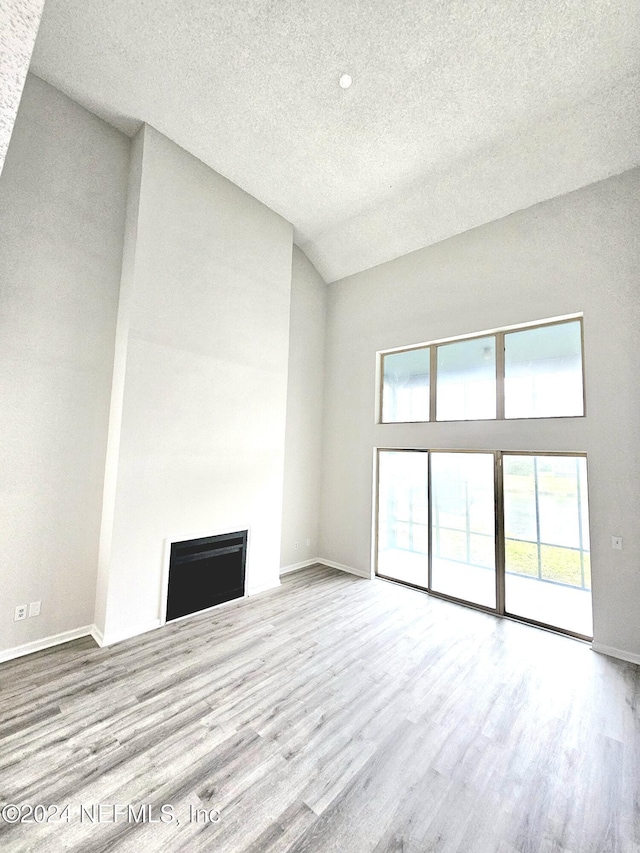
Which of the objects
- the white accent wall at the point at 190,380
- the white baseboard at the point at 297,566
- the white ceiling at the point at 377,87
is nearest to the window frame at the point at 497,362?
the white ceiling at the point at 377,87

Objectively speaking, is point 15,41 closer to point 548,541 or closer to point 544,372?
point 544,372

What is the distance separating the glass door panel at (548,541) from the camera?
3582mm

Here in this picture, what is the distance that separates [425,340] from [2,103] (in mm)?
4412

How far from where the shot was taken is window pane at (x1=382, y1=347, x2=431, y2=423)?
4926 millimetres

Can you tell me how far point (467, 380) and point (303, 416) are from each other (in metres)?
2.49

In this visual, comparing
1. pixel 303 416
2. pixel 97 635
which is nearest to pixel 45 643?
pixel 97 635

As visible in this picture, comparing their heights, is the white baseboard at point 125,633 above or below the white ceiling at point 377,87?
below

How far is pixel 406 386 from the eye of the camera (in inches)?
202

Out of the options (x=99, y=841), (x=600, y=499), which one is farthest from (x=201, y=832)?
(x=600, y=499)

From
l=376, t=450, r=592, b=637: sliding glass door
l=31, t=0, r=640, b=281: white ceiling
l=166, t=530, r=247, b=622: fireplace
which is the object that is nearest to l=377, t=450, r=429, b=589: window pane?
l=376, t=450, r=592, b=637: sliding glass door

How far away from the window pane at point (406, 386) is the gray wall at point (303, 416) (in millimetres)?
1189

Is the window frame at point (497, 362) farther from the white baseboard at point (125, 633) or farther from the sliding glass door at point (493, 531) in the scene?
the white baseboard at point (125, 633)

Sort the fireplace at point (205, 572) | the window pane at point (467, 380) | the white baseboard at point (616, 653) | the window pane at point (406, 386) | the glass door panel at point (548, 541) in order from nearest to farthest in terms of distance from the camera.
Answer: the white baseboard at point (616, 653), the glass door panel at point (548, 541), the fireplace at point (205, 572), the window pane at point (467, 380), the window pane at point (406, 386)

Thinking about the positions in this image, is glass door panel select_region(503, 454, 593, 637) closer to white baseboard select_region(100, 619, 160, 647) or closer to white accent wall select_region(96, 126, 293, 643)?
white accent wall select_region(96, 126, 293, 643)
